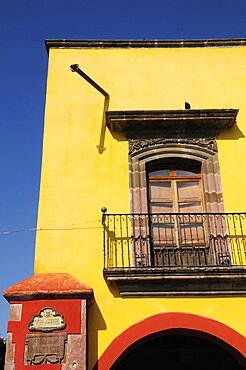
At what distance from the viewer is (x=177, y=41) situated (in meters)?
9.77

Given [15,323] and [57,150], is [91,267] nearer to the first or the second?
[15,323]

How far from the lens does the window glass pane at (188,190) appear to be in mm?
8281

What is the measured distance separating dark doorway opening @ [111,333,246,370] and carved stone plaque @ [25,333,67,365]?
2.95 metres

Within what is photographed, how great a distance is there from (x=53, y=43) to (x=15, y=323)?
18.8 feet

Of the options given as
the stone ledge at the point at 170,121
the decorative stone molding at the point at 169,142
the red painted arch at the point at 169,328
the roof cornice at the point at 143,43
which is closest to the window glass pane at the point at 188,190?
the decorative stone molding at the point at 169,142

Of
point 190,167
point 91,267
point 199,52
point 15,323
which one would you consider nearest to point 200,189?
point 190,167

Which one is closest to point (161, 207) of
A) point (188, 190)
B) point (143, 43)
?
point (188, 190)

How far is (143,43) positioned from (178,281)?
16.9 ft

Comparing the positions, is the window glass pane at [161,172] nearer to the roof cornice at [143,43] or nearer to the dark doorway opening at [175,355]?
the roof cornice at [143,43]

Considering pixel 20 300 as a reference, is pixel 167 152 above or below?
above

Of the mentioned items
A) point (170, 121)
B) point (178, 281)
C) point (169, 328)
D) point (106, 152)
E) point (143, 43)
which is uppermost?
point (143, 43)

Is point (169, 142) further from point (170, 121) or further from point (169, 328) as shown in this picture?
point (169, 328)

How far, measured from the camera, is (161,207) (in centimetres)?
816

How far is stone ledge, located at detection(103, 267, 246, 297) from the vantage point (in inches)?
274
